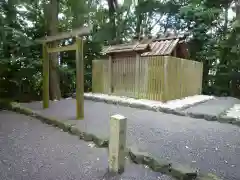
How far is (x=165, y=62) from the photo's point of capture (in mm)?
7473

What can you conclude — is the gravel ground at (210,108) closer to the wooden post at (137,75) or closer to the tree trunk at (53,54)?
the wooden post at (137,75)

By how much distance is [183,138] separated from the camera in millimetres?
4062

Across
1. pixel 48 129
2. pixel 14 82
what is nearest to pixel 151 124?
pixel 48 129

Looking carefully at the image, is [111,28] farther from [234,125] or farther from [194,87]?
[234,125]

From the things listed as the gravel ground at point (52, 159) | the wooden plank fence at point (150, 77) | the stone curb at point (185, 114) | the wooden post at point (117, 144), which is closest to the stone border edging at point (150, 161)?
the gravel ground at point (52, 159)

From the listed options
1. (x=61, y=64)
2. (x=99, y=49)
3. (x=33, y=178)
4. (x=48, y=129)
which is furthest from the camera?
(x=99, y=49)

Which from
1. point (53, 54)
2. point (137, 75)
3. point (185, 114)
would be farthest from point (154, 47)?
point (53, 54)

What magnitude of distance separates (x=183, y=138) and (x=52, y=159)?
8.05ft

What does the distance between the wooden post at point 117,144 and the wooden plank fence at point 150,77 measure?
5025mm

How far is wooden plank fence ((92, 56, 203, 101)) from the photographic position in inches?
301

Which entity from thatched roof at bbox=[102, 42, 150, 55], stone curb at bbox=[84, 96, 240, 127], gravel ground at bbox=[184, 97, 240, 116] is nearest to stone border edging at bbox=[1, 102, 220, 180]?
stone curb at bbox=[84, 96, 240, 127]

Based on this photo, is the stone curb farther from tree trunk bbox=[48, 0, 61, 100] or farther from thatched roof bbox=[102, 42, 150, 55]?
tree trunk bbox=[48, 0, 61, 100]

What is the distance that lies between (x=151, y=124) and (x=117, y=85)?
171 inches

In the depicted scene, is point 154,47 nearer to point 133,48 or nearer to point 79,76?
point 133,48
